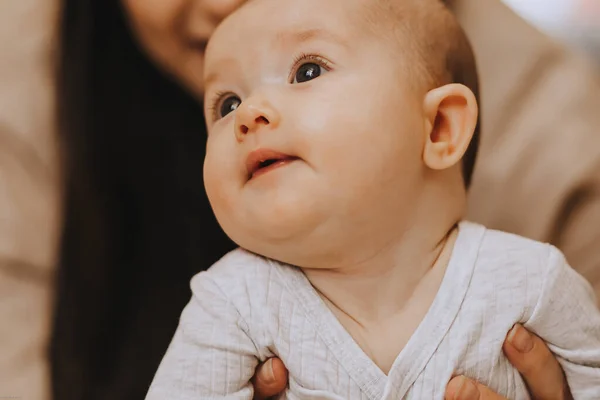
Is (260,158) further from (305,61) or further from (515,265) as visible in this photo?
(515,265)

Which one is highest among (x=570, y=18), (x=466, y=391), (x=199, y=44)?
(x=570, y=18)

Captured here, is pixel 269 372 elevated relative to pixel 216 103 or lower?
lower

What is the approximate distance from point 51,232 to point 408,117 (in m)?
0.76

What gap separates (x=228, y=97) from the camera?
86 cm

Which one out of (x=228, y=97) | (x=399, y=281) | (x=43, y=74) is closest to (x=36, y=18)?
(x=43, y=74)

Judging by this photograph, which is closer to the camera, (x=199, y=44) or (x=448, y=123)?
(x=448, y=123)

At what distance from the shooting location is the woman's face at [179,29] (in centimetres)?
103

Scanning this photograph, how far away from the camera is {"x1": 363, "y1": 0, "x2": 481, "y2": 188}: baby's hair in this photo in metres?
0.80

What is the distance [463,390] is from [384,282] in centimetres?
16

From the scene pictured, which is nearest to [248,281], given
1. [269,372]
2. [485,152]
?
[269,372]

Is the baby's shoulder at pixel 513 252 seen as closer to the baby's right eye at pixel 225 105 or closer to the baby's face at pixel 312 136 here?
the baby's face at pixel 312 136

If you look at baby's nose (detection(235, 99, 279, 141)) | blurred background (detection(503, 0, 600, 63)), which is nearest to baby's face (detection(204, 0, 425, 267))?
baby's nose (detection(235, 99, 279, 141))

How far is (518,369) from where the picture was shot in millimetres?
816

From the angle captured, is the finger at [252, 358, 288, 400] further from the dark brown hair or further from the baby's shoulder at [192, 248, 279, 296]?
the dark brown hair
